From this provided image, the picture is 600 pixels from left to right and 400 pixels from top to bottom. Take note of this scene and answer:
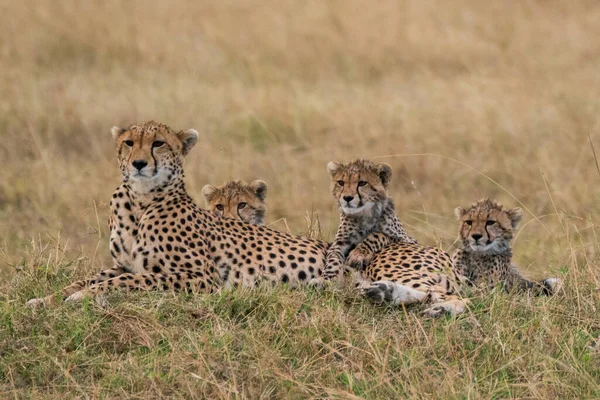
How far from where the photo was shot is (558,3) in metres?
15.9

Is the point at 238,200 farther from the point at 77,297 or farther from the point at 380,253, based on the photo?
the point at 77,297

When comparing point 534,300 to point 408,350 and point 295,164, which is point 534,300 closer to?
point 408,350

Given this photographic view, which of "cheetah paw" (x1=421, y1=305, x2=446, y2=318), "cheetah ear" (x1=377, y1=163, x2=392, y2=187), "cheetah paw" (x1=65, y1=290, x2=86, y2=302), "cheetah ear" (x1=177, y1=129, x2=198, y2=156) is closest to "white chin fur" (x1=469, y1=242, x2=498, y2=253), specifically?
"cheetah ear" (x1=377, y1=163, x2=392, y2=187)

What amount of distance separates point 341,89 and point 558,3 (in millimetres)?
3717

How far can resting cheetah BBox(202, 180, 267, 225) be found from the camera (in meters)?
7.46

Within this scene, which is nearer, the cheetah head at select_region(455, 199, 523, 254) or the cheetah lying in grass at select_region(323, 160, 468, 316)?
the cheetah lying in grass at select_region(323, 160, 468, 316)

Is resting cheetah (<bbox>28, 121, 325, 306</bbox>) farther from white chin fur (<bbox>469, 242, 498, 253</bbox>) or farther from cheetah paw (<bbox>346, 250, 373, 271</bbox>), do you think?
white chin fur (<bbox>469, 242, 498, 253</bbox>)

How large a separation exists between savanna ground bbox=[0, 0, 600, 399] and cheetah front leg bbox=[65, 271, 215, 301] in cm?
10

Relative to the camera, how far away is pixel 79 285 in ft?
20.7

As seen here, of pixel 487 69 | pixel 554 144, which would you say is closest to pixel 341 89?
pixel 487 69

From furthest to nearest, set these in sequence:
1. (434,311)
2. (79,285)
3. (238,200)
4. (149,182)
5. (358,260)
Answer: (238,200)
(358,260)
(149,182)
(79,285)
(434,311)

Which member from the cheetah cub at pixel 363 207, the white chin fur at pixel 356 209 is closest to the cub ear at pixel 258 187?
the cheetah cub at pixel 363 207

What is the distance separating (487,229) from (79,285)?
1.92 m

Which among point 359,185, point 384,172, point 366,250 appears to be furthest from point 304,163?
point 366,250
